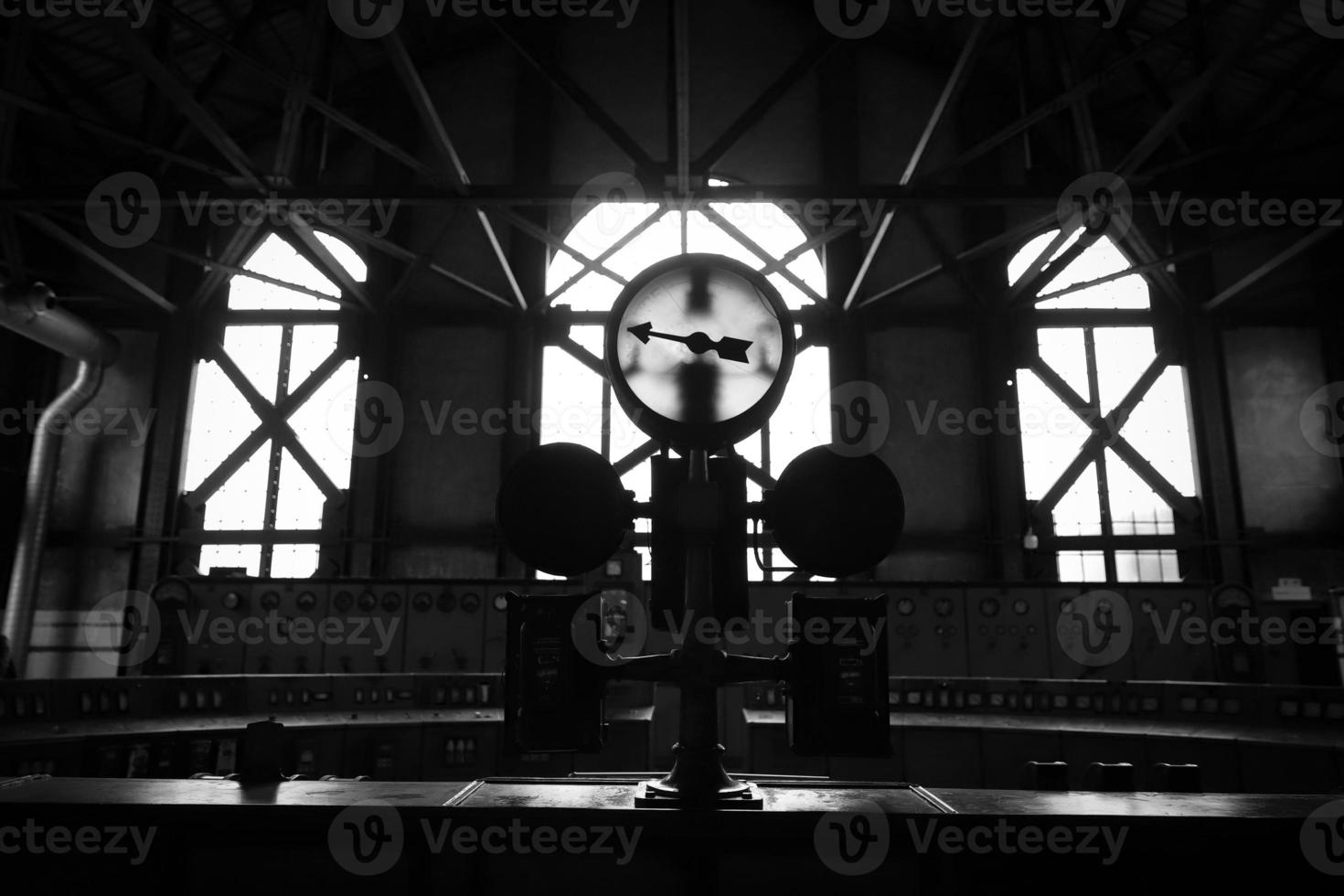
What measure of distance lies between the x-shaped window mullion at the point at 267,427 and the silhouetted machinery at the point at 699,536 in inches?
409

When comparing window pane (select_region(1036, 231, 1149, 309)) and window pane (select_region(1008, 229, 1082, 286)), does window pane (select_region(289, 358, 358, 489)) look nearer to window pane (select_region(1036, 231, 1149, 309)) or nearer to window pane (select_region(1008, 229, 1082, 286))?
window pane (select_region(1008, 229, 1082, 286))

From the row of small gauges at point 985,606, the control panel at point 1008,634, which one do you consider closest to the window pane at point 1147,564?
the row of small gauges at point 985,606

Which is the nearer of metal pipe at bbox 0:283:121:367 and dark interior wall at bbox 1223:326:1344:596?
metal pipe at bbox 0:283:121:367

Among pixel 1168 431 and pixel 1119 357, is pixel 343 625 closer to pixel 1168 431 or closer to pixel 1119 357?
pixel 1119 357

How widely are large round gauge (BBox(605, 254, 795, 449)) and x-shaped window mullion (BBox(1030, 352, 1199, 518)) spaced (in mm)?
10451

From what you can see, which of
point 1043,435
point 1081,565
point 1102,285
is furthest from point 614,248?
point 1081,565

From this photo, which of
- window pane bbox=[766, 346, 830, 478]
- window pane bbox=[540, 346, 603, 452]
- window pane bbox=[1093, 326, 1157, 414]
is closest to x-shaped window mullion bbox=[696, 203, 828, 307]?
window pane bbox=[766, 346, 830, 478]

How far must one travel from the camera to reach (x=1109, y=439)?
10945 millimetres

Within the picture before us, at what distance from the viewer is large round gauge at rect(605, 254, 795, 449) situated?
4.93 ft

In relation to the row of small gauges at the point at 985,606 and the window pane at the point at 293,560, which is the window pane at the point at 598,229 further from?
the row of small gauges at the point at 985,606

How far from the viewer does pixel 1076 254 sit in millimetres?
10352

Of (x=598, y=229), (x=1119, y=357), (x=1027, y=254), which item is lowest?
(x=1119, y=357)

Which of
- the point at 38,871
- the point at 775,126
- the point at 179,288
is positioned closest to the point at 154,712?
the point at 38,871

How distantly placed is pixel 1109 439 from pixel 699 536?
11.1m
